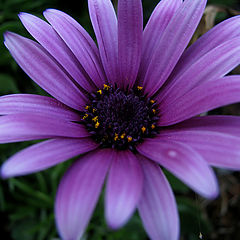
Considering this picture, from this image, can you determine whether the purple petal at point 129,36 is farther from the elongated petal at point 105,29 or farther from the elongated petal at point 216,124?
the elongated petal at point 216,124

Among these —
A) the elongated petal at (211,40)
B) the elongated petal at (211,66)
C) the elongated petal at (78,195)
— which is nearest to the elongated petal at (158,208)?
the elongated petal at (78,195)

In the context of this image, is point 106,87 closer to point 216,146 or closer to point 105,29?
point 105,29

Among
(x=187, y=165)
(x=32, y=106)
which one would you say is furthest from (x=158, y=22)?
(x=187, y=165)

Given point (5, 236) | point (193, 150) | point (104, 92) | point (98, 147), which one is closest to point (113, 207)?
point (193, 150)

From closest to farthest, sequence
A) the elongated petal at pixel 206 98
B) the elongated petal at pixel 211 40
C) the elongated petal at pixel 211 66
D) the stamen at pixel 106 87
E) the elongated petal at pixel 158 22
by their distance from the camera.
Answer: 1. the elongated petal at pixel 206 98
2. the elongated petal at pixel 211 66
3. the elongated petal at pixel 211 40
4. the elongated petal at pixel 158 22
5. the stamen at pixel 106 87

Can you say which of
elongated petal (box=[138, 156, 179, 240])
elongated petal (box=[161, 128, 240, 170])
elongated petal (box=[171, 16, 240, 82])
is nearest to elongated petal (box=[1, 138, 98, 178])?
elongated petal (box=[138, 156, 179, 240])

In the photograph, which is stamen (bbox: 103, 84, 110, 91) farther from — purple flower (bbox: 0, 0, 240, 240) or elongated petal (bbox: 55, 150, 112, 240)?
elongated petal (bbox: 55, 150, 112, 240)

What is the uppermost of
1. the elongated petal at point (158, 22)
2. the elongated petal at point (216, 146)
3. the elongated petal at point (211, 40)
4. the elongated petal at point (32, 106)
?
the elongated petal at point (158, 22)
